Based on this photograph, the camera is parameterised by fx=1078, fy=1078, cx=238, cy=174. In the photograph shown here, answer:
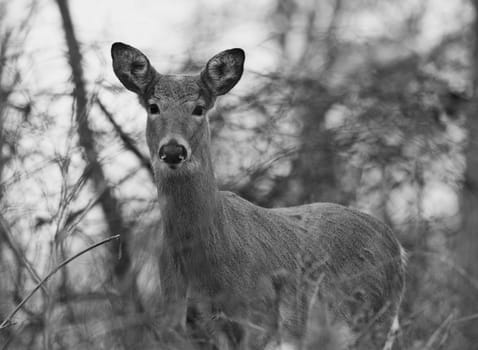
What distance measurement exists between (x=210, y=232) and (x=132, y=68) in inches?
53.2

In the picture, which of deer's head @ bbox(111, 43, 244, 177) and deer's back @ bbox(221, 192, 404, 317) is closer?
deer's head @ bbox(111, 43, 244, 177)

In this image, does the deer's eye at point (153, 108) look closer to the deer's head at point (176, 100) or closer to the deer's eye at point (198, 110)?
the deer's head at point (176, 100)

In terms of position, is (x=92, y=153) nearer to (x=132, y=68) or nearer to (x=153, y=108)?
(x=132, y=68)

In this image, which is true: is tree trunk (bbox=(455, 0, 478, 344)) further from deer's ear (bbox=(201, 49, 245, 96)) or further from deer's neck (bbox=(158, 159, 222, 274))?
deer's neck (bbox=(158, 159, 222, 274))

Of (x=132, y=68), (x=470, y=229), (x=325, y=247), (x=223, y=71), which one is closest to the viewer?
(x=132, y=68)

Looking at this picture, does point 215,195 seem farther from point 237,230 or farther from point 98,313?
point 98,313

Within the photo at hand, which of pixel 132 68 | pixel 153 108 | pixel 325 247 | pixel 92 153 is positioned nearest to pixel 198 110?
pixel 153 108

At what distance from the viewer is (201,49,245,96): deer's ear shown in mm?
7863

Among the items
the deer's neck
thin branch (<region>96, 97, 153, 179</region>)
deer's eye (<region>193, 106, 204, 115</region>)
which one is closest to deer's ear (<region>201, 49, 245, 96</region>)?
deer's eye (<region>193, 106, 204, 115</region>)

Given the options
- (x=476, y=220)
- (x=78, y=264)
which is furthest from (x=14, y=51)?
(x=476, y=220)

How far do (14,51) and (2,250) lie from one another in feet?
5.32

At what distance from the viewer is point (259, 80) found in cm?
1193

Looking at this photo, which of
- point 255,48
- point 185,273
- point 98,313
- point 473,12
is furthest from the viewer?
point 473,12

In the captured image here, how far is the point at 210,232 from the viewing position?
743 centimetres
